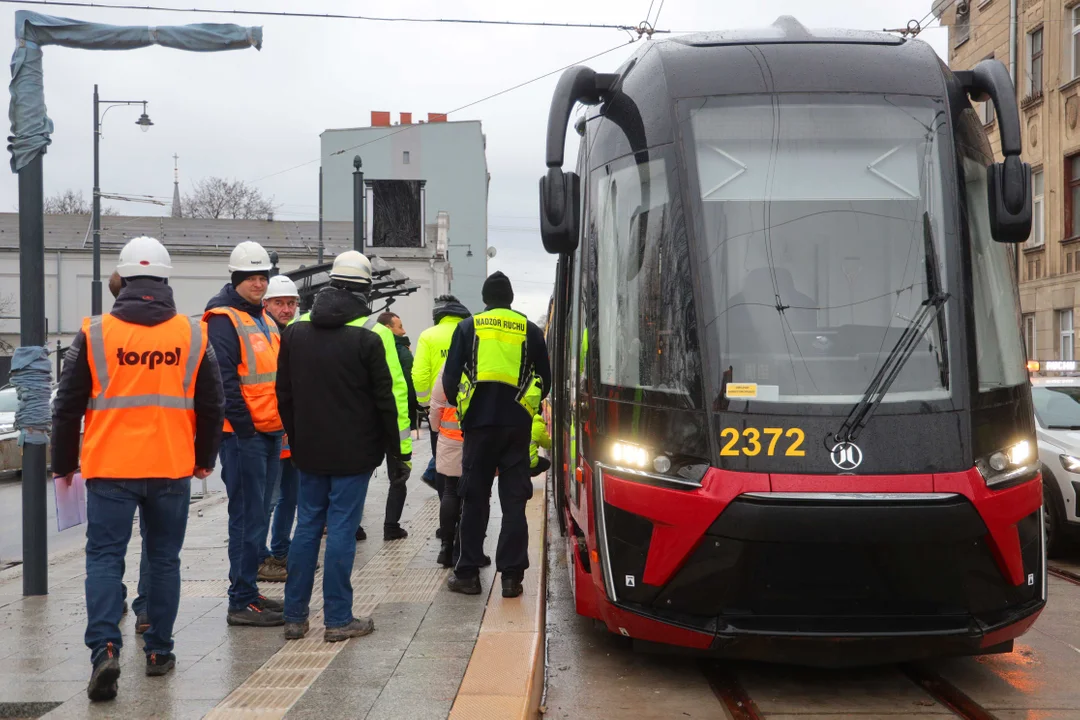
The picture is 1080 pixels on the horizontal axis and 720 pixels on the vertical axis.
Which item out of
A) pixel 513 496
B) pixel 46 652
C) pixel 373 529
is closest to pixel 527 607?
pixel 513 496

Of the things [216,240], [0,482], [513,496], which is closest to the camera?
[513,496]

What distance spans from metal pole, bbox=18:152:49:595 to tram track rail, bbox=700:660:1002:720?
3960mm

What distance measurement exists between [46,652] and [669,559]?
2986 millimetres

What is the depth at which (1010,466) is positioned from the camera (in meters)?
5.39

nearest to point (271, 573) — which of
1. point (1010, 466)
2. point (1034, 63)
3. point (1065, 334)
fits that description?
point (1010, 466)

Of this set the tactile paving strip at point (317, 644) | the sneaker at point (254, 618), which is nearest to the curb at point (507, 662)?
the tactile paving strip at point (317, 644)

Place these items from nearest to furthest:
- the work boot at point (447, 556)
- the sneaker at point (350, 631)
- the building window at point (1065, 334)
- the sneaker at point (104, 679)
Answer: the sneaker at point (104, 679) → the sneaker at point (350, 631) → the work boot at point (447, 556) → the building window at point (1065, 334)

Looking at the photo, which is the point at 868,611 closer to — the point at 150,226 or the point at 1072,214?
the point at 1072,214

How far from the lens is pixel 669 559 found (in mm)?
5320

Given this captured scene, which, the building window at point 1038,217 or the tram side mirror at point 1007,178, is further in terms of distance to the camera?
the building window at point 1038,217

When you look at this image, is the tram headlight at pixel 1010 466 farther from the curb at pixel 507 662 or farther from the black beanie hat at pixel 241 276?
the black beanie hat at pixel 241 276

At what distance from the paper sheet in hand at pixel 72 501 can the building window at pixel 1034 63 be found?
25065 mm

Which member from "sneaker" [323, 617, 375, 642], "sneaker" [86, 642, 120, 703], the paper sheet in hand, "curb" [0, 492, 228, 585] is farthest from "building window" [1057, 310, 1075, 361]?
"sneaker" [86, 642, 120, 703]

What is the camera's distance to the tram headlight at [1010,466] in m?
5.28
